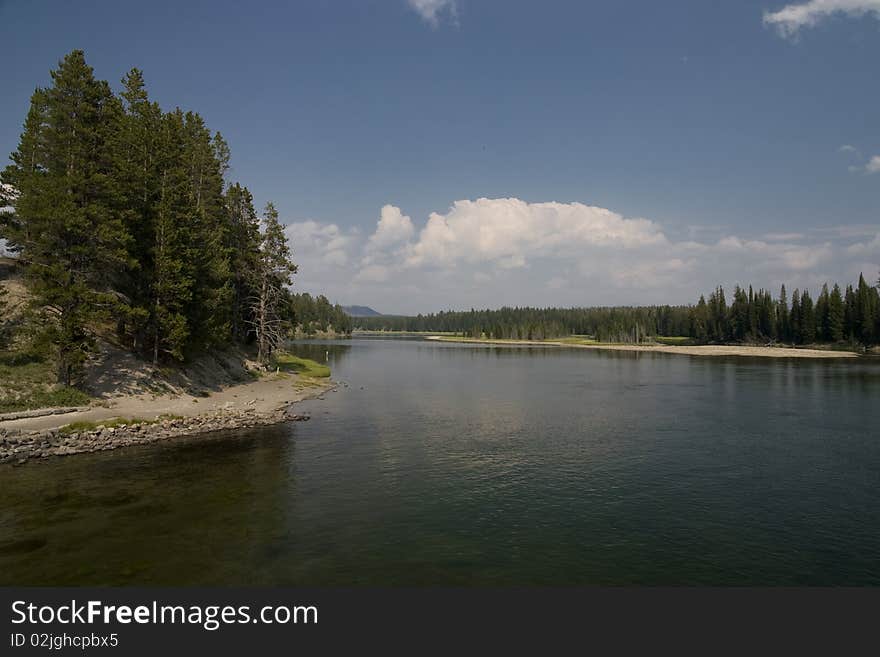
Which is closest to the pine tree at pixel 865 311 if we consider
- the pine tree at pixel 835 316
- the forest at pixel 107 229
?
the pine tree at pixel 835 316

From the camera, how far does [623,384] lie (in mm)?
84438

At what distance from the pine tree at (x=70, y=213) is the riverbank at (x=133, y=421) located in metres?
5.38

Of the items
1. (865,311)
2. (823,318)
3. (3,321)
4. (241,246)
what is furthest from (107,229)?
(823,318)

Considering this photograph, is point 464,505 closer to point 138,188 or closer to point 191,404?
point 191,404

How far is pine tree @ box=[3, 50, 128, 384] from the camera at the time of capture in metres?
40.3

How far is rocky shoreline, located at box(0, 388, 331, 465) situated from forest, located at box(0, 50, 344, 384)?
7.59m

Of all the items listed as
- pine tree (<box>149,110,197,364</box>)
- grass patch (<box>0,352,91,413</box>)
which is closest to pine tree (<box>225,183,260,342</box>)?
pine tree (<box>149,110,197,364</box>)

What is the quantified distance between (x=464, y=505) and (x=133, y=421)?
96.3ft

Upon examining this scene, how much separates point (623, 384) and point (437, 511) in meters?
66.5

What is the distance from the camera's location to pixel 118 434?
37.8 m

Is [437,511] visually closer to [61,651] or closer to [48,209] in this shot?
[61,651]

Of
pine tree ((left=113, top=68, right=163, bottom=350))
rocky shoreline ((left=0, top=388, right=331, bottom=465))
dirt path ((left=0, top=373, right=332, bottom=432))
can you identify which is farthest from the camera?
pine tree ((left=113, top=68, right=163, bottom=350))

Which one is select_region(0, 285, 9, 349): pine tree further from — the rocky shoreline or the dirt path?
the rocky shoreline

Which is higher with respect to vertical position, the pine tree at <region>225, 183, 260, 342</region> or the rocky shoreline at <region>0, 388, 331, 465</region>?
the pine tree at <region>225, 183, 260, 342</region>
